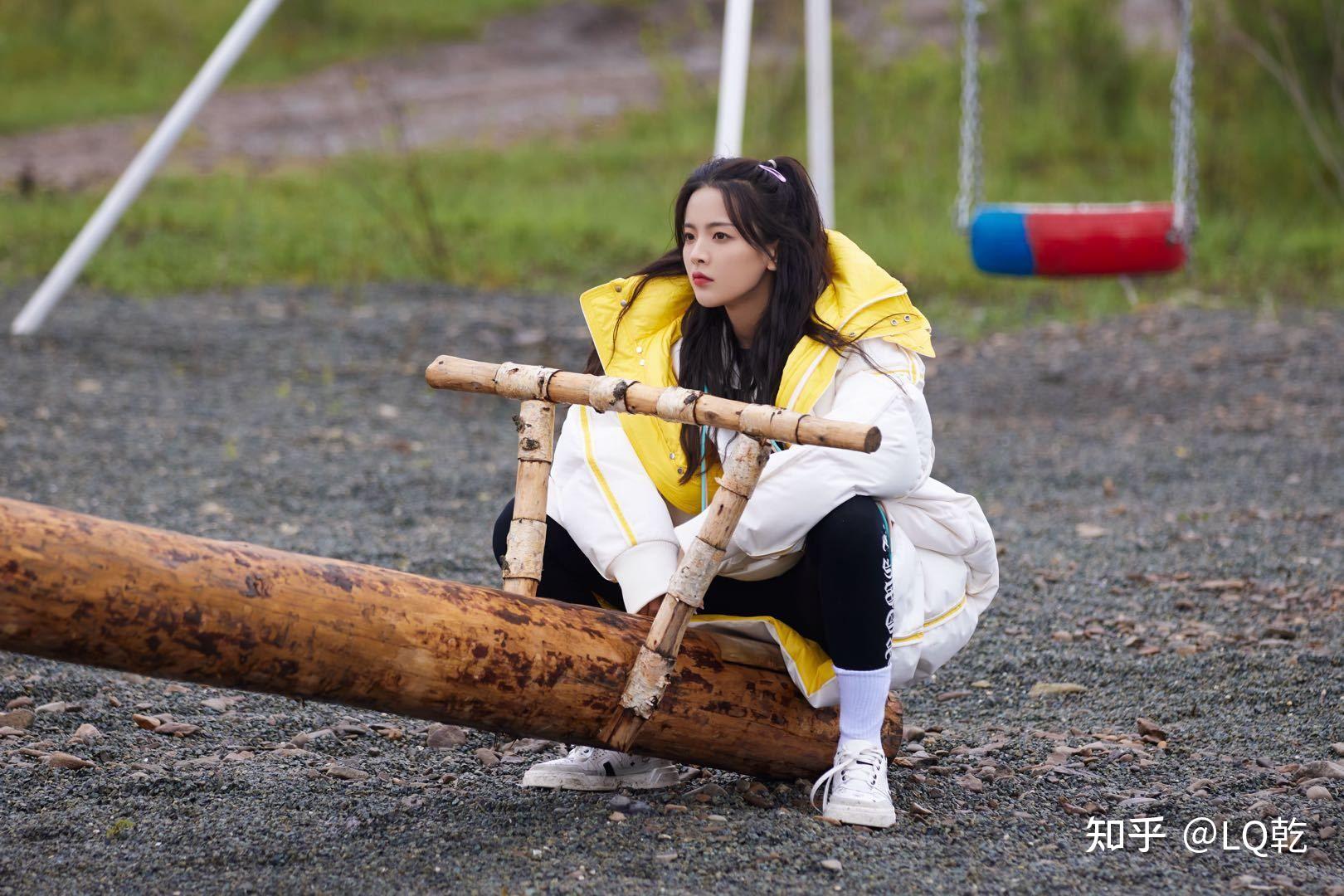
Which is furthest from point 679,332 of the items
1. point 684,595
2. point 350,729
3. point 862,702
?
point 350,729

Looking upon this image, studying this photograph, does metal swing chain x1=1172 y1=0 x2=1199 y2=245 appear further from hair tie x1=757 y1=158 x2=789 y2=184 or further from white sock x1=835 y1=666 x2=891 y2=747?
white sock x1=835 y1=666 x2=891 y2=747

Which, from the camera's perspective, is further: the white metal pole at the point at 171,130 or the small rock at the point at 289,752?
the white metal pole at the point at 171,130

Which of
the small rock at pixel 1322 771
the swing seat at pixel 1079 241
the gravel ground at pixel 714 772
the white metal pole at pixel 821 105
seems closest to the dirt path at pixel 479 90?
the white metal pole at pixel 821 105

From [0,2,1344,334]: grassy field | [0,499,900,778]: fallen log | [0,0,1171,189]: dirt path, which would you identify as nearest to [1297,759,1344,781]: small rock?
[0,499,900,778]: fallen log

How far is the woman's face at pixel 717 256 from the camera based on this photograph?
2621 mm

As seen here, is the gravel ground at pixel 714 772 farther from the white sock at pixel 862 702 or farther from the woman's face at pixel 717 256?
the woman's face at pixel 717 256

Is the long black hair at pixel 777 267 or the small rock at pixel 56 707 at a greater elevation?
the long black hair at pixel 777 267

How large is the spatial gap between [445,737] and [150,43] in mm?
17131

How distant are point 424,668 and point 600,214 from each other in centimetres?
887

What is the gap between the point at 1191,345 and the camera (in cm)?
766

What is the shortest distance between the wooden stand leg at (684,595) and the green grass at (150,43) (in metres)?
14.1

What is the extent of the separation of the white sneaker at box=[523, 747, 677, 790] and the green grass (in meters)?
13.8

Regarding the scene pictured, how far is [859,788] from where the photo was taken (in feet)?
8.47

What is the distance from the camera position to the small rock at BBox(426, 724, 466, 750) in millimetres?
3066
